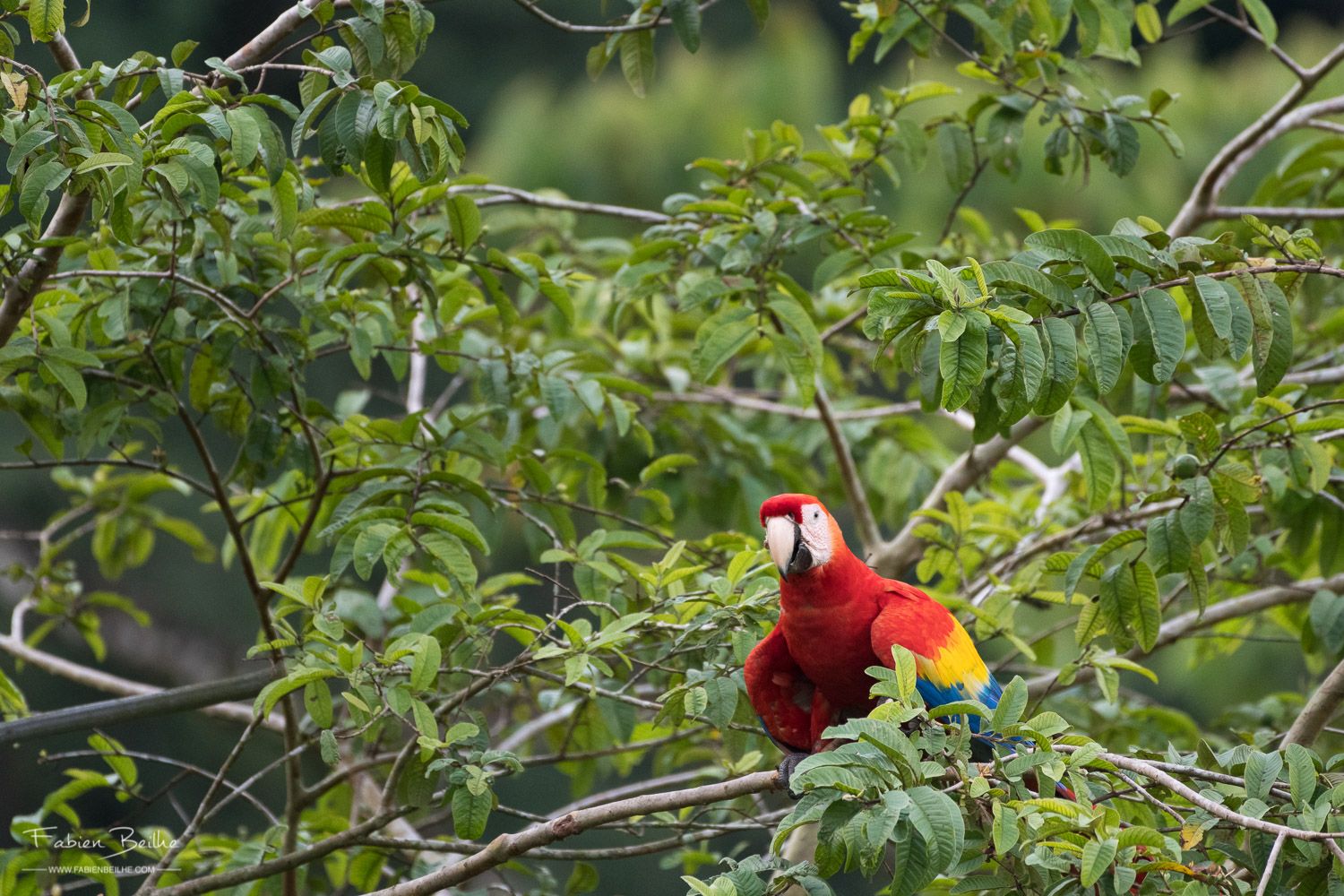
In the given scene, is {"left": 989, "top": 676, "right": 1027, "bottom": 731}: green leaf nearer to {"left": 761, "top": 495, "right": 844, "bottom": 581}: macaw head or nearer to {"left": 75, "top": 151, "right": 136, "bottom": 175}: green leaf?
{"left": 761, "top": 495, "right": 844, "bottom": 581}: macaw head

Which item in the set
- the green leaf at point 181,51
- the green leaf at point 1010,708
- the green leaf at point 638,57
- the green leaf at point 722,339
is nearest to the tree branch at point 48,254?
the green leaf at point 181,51

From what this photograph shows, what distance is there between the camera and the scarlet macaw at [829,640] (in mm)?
1532

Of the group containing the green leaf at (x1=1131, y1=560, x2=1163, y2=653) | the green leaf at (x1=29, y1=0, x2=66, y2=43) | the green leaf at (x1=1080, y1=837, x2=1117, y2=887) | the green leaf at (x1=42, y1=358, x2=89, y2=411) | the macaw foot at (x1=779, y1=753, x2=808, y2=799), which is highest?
the green leaf at (x1=29, y1=0, x2=66, y2=43)

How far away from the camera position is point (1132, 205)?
3.89 meters

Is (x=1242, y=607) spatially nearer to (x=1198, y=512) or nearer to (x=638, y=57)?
(x=1198, y=512)

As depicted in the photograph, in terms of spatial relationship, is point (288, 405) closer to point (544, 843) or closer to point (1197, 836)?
point (544, 843)

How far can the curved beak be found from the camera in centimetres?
153

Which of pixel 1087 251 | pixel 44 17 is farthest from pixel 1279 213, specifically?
pixel 44 17

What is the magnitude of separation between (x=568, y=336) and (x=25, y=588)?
2843 mm

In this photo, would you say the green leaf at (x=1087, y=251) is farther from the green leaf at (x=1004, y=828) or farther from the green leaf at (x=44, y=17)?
the green leaf at (x=44, y=17)

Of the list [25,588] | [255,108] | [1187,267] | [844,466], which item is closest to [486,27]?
[25,588]

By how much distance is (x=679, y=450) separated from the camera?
2.52 metres

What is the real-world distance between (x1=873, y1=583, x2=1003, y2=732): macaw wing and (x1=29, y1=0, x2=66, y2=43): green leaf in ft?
4.01

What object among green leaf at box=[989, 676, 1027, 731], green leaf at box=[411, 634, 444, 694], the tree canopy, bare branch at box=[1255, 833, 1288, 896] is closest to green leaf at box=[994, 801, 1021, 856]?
the tree canopy
